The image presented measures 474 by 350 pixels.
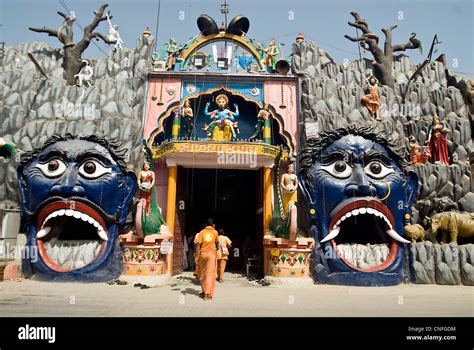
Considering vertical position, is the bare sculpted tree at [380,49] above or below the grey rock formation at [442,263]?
above

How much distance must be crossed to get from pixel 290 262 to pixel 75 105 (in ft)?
29.6

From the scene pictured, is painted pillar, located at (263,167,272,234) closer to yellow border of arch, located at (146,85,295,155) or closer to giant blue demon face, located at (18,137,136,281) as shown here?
yellow border of arch, located at (146,85,295,155)

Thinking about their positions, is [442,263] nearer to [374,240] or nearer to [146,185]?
[374,240]

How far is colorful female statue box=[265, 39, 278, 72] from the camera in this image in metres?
12.4

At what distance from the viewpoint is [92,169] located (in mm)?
9336

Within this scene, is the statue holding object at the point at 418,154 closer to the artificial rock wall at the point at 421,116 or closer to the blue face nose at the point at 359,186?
the artificial rock wall at the point at 421,116

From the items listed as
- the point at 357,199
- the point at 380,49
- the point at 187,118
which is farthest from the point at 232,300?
the point at 380,49

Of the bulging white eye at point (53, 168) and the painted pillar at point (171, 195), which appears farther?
the painted pillar at point (171, 195)

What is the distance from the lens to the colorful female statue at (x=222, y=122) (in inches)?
440

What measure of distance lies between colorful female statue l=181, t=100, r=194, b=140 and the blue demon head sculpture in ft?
14.3

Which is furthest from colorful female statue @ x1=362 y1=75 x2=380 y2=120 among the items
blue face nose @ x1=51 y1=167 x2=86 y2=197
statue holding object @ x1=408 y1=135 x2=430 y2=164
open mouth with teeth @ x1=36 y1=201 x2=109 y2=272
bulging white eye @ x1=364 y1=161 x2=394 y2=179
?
blue face nose @ x1=51 y1=167 x2=86 y2=197

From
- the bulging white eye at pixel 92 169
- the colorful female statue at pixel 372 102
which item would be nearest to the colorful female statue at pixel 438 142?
the colorful female statue at pixel 372 102
